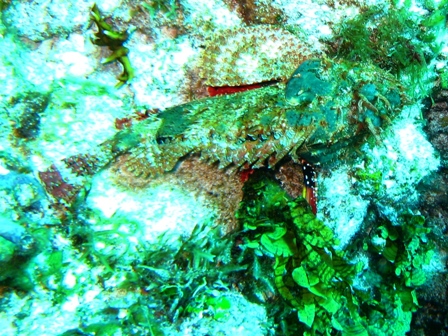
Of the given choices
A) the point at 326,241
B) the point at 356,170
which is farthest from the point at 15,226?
the point at 356,170

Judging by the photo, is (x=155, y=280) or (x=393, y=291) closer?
(x=155, y=280)

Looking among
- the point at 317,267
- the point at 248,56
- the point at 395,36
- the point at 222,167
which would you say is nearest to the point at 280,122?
the point at 222,167

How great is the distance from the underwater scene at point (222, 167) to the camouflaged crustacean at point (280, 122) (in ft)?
0.04

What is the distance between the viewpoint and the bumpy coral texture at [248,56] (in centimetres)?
275

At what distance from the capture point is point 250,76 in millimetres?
2770

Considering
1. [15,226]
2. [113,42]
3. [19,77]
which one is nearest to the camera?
[15,226]

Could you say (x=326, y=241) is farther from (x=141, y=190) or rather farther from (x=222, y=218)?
(x=141, y=190)

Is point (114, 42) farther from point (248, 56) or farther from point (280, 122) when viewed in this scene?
point (280, 122)

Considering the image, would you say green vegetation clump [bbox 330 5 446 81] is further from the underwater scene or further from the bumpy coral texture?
the bumpy coral texture

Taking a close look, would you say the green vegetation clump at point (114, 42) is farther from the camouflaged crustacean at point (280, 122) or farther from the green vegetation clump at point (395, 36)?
the green vegetation clump at point (395, 36)

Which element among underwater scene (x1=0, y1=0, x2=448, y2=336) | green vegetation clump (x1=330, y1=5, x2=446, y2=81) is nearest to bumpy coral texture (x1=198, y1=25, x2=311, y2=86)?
underwater scene (x1=0, y1=0, x2=448, y2=336)

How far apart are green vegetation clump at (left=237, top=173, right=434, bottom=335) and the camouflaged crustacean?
1.76ft

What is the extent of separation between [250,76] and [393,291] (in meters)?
2.48

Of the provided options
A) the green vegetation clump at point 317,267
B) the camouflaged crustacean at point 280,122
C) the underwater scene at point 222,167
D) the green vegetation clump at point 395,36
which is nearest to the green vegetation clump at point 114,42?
the underwater scene at point 222,167
